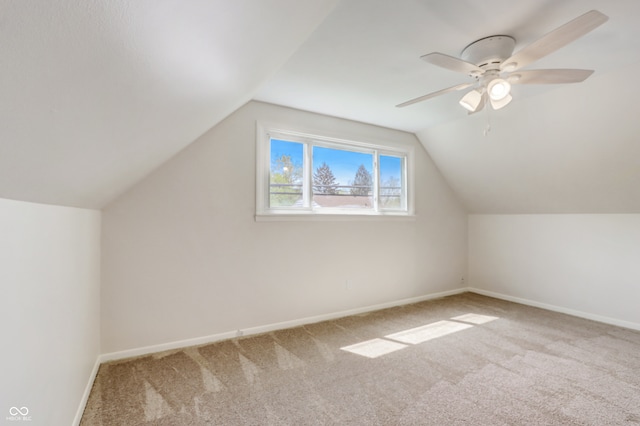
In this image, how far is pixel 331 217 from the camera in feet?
11.3

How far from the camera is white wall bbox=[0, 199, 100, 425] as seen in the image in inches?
36.0

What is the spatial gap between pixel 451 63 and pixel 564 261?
11.0 ft

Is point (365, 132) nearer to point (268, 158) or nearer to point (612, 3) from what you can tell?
point (268, 158)

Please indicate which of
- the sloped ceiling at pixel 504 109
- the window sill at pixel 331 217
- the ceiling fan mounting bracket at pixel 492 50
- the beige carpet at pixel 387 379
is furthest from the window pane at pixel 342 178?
the ceiling fan mounting bracket at pixel 492 50

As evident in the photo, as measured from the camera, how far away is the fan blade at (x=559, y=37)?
4.27 feet

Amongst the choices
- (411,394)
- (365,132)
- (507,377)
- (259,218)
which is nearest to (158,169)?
(259,218)

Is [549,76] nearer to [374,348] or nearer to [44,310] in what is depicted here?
[374,348]

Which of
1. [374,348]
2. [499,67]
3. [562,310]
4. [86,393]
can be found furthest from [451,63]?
[562,310]

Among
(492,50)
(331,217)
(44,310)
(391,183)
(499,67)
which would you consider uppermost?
(492,50)

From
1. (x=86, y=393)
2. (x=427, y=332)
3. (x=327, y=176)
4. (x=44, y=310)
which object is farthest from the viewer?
(x=327, y=176)

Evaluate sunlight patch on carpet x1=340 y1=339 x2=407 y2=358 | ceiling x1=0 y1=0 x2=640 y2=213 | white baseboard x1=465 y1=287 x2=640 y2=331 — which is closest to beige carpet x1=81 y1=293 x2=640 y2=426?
sunlight patch on carpet x1=340 y1=339 x2=407 y2=358

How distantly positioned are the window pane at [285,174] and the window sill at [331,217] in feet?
0.51

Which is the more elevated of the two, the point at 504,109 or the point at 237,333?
the point at 504,109

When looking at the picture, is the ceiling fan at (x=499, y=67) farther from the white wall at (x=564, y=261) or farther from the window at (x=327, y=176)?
the white wall at (x=564, y=261)
